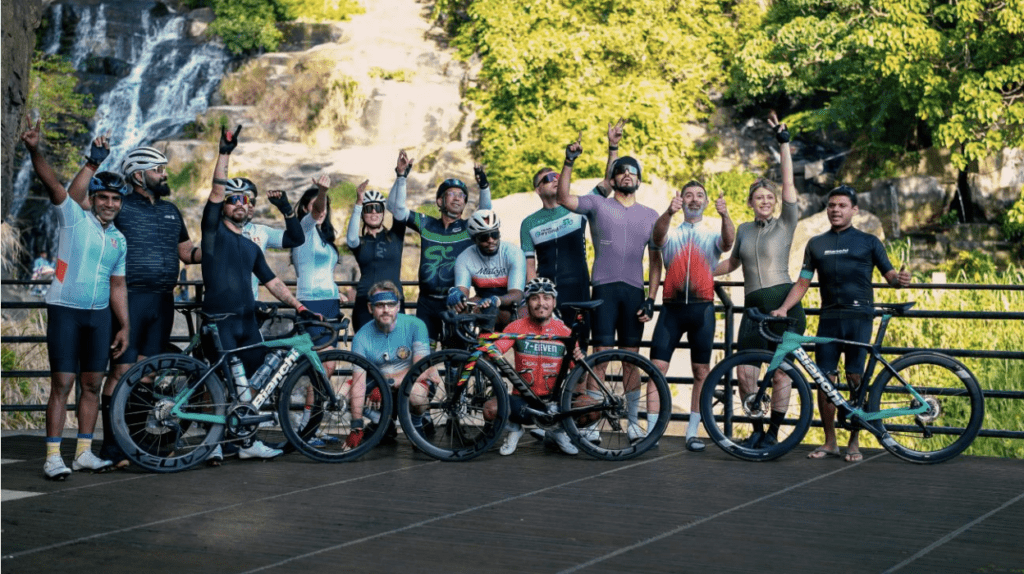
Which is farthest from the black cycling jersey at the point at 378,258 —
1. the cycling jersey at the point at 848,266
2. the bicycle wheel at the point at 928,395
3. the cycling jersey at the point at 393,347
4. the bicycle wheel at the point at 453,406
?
the bicycle wheel at the point at 928,395

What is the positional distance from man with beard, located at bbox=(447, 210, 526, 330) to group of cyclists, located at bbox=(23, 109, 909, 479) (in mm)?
11

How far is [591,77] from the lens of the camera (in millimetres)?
34875

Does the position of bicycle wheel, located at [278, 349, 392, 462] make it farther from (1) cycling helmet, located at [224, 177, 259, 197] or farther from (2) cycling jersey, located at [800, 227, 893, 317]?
(2) cycling jersey, located at [800, 227, 893, 317]

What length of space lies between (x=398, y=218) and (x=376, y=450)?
1.81 meters

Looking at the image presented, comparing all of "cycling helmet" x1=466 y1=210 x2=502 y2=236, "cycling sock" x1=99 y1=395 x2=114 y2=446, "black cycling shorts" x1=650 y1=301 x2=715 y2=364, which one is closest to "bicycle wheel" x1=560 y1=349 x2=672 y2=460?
"black cycling shorts" x1=650 y1=301 x2=715 y2=364

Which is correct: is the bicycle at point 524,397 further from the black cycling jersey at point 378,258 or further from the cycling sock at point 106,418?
the cycling sock at point 106,418

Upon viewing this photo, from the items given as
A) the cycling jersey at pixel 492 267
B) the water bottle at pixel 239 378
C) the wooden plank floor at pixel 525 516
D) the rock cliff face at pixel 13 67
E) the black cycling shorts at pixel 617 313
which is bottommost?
the wooden plank floor at pixel 525 516

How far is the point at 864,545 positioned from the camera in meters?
7.04

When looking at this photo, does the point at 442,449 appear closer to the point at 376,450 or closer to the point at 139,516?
the point at 376,450

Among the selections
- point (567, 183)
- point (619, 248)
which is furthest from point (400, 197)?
point (619, 248)

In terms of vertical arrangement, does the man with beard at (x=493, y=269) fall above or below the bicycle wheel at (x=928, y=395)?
above

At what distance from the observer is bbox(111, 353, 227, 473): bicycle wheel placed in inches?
362

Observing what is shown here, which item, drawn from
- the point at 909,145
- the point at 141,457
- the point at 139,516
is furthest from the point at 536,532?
the point at 909,145

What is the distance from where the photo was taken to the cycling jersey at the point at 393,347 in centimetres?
1031
